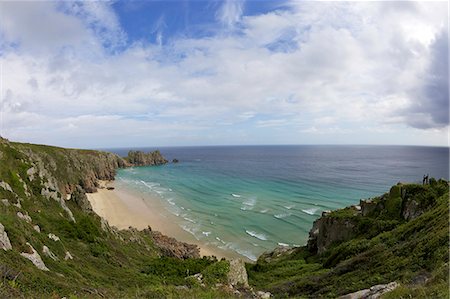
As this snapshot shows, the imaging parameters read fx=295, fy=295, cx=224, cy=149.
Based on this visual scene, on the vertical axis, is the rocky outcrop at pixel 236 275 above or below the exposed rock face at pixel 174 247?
above

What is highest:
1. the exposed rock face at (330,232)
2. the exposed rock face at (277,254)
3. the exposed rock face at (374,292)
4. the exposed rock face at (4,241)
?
the exposed rock face at (4,241)

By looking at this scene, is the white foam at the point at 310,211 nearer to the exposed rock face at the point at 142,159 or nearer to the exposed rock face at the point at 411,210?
the exposed rock face at the point at 411,210

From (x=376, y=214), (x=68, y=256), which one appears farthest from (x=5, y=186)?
(x=376, y=214)

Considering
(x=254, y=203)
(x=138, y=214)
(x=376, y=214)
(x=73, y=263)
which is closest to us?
(x=73, y=263)

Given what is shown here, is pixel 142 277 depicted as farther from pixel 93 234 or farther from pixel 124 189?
pixel 124 189

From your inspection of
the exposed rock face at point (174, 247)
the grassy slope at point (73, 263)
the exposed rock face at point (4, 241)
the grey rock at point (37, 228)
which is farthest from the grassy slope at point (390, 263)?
the grey rock at point (37, 228)

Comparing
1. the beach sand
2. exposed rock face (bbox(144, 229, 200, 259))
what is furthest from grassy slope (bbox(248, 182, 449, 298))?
the beach sand

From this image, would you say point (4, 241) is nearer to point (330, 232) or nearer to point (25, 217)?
point (25, 217)
